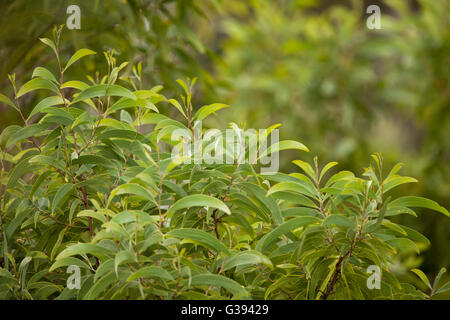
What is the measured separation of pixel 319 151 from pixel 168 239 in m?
2.14

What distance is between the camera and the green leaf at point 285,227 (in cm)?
43

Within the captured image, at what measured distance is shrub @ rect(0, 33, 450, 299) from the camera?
1.31 feet

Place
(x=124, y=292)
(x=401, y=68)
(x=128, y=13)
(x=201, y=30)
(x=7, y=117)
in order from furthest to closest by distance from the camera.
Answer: (x=401, y=68), (x=201, y=30), (x=128, y=13), (x=7, y=117), (x=124, y=292)

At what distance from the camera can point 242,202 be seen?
1.49 feet

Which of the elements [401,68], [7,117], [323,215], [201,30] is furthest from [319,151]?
[323,215]

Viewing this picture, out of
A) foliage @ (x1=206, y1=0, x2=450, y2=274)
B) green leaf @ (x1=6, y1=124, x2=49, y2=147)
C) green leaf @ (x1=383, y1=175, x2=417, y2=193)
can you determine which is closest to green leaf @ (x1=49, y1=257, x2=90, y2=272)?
green leaf @ (x1=6, y1=124, x2=49, y2=147)

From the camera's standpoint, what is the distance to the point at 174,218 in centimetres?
45

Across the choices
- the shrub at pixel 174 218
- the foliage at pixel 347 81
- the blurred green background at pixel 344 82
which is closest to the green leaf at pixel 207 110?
the shrub at pixel 174 218

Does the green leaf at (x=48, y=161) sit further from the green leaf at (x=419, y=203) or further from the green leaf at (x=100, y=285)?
the green leaf at (x=419, y=203)

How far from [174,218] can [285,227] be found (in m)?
0.10

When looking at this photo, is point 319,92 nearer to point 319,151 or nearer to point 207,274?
point 319,151

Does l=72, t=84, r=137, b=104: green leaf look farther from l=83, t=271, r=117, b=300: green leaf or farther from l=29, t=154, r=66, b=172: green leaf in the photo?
l=83, t=271, r=117, b=300: green leaf

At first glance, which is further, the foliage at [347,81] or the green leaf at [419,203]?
the foliage at [347,81]

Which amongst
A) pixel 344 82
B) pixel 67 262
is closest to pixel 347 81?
pixel 344 82
